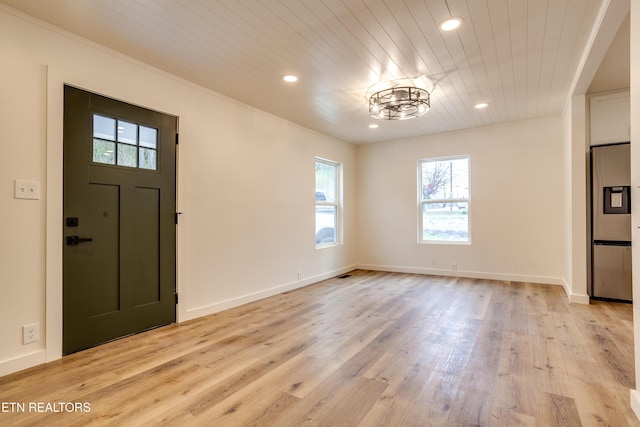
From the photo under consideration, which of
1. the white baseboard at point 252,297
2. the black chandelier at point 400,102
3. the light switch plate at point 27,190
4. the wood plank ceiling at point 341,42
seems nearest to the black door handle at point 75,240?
the light switch plate at point 27,190

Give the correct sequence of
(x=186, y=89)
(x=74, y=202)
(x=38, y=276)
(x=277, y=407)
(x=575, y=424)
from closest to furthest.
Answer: (x=575, y=424)
(x=277, y=407)
(x=38, y=276)
(x=74, y=202)
(x=186, y=89)

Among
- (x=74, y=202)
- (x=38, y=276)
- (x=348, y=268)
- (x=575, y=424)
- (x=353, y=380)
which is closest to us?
(x=575, y=424)

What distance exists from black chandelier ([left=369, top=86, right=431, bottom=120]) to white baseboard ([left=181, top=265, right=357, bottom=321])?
2705 millimetres

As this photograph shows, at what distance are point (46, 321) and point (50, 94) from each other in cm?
171

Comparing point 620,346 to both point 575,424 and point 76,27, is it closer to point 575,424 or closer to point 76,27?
point 575,424

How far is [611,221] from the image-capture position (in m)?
4.12

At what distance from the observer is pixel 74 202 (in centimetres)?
266

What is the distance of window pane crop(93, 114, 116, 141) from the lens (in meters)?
2.81

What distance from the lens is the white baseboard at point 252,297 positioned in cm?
362

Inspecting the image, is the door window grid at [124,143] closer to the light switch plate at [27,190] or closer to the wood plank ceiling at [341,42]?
the light switch plate at [27,190]

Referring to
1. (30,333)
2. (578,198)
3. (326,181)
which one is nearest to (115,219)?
(30,333)

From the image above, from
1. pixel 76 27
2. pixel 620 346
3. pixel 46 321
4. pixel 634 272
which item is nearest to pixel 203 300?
pixel 46 321

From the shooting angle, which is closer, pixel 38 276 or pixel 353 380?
pixel 353 380

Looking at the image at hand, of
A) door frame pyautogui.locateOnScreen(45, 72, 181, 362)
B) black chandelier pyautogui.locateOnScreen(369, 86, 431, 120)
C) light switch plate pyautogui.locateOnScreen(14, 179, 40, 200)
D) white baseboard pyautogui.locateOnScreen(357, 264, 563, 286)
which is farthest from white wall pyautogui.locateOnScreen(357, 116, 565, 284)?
light switch plate pyautogui.locateOnScreen(14, 179, 40, 200)
